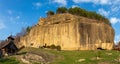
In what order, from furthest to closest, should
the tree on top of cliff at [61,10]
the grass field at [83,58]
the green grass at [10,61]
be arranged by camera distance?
the tree on top of cliff at [61,10] → the grass field at [83,58] → the green grass at [10,61]

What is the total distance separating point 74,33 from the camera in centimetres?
6353

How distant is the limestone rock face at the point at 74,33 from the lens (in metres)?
63.1

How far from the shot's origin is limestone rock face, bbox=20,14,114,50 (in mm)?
63125

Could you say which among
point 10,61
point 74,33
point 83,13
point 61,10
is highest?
point 61,10

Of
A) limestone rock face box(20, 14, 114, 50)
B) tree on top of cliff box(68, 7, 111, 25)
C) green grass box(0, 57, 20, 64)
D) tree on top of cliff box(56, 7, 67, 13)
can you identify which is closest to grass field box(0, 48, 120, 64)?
green grass box(0, 57, 20, 64)

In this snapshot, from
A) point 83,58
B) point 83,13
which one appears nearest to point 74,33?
point 83,13

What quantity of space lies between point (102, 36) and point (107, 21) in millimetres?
8238

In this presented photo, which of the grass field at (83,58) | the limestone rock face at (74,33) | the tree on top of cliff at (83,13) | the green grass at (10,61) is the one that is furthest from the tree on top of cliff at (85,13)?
the green grass at (10,61)

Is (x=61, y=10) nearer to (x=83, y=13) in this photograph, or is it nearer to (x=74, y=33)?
(x=83, y=13)

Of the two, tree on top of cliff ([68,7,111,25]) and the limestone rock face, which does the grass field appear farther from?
tree on top of cliff ([68,7,111,25])

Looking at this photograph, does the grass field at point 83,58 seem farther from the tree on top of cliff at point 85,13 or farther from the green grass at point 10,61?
the tree on top of cliff at point 85,13

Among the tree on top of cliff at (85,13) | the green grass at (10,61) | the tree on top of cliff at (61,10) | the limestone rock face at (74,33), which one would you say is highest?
the tree on top of cliff at (61,10)

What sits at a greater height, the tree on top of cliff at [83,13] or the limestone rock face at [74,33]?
the tree on top of cliff at [83,13]

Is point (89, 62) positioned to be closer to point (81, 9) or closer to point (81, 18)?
point (81, 18)
